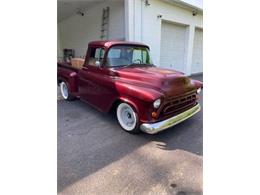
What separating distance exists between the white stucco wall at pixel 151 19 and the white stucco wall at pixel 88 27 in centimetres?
60

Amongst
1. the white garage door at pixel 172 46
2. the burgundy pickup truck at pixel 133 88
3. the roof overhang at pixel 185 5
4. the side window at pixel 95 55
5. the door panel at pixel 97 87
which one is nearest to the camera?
the burgundy pickup truck at pixel 133 88

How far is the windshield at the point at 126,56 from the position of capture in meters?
4.30

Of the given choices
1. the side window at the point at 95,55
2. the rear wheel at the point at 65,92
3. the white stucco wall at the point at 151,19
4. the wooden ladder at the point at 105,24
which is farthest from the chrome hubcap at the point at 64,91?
the wooden ladder at the point at 105,24

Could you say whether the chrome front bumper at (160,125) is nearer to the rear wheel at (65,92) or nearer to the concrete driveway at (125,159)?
the concrete driveway at (125,159)

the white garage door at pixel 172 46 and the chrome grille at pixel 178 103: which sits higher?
the white garage door at pixel 172 46

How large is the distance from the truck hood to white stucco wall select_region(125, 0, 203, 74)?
3.66m

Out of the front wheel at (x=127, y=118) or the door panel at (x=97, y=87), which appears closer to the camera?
the front wheel at (x=127, y=118)

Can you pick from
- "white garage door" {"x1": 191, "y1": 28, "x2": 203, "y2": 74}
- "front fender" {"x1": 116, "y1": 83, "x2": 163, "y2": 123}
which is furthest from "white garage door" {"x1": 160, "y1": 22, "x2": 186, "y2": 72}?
"front fender" {"x1": 116, "y1": 83, "x2": 163, "y2": 123}

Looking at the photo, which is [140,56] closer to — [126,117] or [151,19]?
[126,117]

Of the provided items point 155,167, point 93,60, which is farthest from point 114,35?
point 155,167

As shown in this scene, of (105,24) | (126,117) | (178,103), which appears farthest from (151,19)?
(126,117)

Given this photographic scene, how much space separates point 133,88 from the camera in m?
3.50
